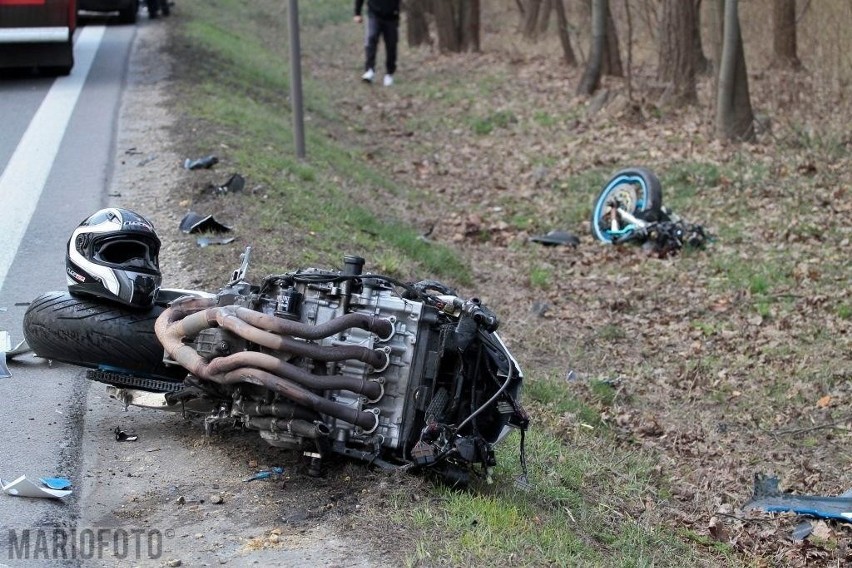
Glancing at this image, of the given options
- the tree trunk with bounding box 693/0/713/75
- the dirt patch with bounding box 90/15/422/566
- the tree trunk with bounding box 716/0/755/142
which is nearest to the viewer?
the dirt patch with bounding box 90/15/422/566

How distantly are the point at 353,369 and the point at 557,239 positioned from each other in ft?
22.2

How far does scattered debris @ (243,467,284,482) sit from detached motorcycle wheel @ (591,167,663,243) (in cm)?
672

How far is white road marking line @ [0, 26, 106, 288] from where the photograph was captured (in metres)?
8.55

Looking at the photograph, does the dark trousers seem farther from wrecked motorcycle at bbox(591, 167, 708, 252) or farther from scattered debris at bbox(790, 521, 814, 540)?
scattered debris at bbox(790, 521, 814, 540)

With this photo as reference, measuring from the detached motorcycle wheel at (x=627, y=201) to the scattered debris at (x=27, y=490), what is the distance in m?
7.54

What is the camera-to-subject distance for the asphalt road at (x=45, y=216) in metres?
5.06

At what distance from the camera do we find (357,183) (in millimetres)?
12023

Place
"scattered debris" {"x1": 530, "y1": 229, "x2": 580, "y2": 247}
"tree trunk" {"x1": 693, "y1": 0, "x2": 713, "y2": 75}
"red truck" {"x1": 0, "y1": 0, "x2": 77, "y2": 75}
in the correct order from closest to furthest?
1. "scattered debris" {"x1": 530, "y1": 229, "x2": 580, "y2": 247}
2. "red truck" {"x1": 0, "y1": 0, "x2": 77, "y2": 75}
3. "tree trunk" {"x1": 693, "y1": 0, "x2": 713, "y2": 75}

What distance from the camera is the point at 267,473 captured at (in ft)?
16.9

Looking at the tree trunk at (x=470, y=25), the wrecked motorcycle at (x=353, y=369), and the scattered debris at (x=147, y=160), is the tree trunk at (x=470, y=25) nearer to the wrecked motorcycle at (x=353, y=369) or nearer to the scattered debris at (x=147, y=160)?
the scattered debris at (x=147, y=160)

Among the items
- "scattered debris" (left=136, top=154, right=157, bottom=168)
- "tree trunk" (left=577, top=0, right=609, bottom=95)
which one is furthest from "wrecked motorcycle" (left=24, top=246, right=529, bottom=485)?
"tree trunk" (left=577, top=0, right=609, bottom=95)

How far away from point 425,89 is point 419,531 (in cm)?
1583

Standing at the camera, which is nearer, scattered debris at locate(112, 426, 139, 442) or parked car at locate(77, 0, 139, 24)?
scattered debris at locate(112, 426, 139, 442)

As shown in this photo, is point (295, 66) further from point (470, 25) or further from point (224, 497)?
point (470, 25)
